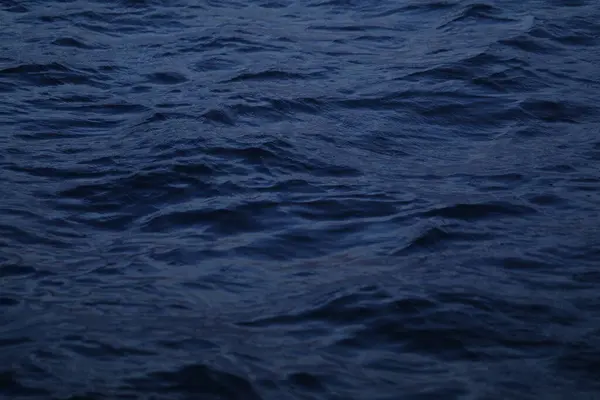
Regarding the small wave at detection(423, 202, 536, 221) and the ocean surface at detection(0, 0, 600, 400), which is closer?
the ocean surface at detection(0, 0, 600, 400)

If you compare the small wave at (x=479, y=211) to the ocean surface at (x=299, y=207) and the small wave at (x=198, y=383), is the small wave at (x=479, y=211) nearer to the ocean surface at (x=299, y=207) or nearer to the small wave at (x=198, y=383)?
the ocean surface at (x=299, y=207)

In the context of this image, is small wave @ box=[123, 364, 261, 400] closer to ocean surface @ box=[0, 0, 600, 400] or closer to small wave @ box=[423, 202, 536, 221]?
ocean surface @ box=[0, 0, 600, 400]

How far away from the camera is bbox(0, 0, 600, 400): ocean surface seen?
5617 mm

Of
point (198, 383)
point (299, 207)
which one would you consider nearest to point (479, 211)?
point (299, 207)

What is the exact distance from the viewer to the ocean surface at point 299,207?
18.4 feet

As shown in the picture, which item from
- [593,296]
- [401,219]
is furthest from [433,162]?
[593,296]

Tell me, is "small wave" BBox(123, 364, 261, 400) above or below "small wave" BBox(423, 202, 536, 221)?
below

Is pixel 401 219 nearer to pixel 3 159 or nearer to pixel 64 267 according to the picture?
pixel 64 267

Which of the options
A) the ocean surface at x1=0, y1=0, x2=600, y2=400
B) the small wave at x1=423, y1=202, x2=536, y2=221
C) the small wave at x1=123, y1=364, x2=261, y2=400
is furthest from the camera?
the small wave at x1=423, y1=202, x2=536, y2=221

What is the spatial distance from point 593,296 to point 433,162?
8.13ft

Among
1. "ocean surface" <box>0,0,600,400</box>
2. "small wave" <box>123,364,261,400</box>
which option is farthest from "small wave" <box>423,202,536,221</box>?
"small wave" <box>123,364,261,400</box>

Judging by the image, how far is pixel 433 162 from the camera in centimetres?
852

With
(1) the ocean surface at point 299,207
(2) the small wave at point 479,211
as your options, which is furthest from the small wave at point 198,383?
(2) the small wave at point 479,211

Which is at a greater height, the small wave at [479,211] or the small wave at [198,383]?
the small wave at [479,211]
